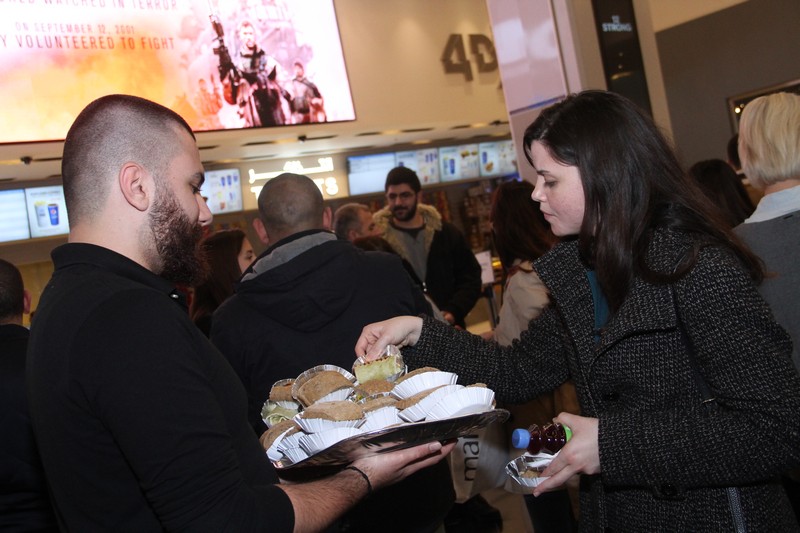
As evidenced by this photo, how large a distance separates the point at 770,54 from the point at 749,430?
8.70 m

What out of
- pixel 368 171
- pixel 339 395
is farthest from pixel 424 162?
pixel 339 395

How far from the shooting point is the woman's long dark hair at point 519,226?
3.63 metres

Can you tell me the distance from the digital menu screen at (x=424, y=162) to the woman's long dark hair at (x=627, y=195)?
7.21 metres

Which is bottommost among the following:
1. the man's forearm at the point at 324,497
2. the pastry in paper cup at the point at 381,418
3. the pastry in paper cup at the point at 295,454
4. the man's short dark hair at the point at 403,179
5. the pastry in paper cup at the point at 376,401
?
the man's forearm at the point at 324,497

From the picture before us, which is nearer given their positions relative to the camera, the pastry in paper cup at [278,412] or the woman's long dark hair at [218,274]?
the pastry in paper cup at [278,412]

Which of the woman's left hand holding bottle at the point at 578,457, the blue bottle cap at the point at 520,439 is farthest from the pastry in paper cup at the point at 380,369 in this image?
the woman's left hand holding bottle at the point at 578,457

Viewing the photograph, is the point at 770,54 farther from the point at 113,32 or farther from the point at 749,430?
the point at 749,430

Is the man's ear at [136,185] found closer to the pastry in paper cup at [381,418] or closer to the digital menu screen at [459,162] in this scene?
the pastry in paper cup at [381,418]

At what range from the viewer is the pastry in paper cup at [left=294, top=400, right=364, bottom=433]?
1683mm

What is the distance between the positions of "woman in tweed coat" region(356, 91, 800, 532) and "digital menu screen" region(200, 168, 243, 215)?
595cm

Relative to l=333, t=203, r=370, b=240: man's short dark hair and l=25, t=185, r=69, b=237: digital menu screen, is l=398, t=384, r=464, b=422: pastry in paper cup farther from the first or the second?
l=25, t=185, r=69, b=237: digital menu screen

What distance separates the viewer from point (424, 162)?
933cm

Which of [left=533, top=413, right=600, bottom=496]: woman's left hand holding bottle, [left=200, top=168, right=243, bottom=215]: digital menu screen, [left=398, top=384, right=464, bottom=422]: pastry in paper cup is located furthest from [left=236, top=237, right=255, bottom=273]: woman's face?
[left=200, top=168, right=243, bottom=215]: digital menu screen

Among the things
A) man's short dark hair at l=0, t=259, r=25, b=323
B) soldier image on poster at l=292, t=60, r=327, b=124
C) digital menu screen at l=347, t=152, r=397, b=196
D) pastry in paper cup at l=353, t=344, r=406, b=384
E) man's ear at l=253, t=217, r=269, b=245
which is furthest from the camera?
digital menu screen at l=347, t=152, r=397, b=196
